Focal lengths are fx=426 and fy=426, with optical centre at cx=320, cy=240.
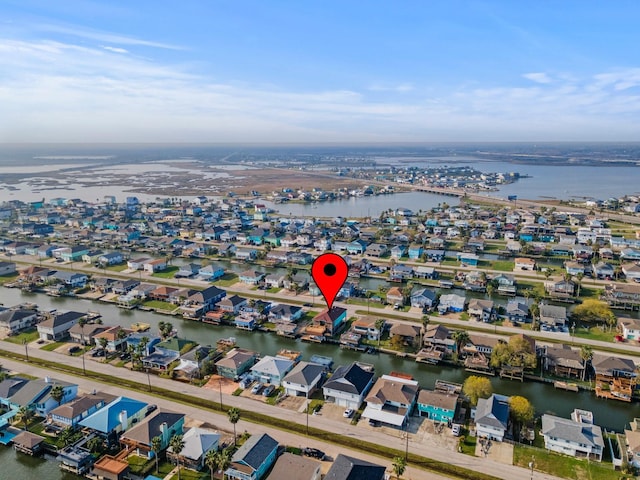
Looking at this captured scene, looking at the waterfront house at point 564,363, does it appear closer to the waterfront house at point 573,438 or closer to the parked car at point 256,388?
the waterfront house at point 573,438

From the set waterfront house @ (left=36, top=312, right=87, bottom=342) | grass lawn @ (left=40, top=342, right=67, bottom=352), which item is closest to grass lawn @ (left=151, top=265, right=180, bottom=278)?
waterfront house @ (left=36, top=312, right=87, bottom=342)

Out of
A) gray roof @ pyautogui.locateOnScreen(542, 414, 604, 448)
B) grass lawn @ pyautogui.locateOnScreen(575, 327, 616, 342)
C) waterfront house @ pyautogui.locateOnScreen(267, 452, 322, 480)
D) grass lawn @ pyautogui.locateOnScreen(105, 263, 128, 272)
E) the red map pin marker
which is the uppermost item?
the red map pin marker

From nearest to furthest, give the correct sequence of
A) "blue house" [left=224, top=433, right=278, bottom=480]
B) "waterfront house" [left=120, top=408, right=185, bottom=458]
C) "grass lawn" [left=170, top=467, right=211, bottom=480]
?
1. "blue house" [left=224, top=433, right=278, bottom=480]
2. "grass lawn" [left=170, top=467, right=211, bottom=480]
3. "waterfront house" [left=120, top=408, right=185, bottom=458]

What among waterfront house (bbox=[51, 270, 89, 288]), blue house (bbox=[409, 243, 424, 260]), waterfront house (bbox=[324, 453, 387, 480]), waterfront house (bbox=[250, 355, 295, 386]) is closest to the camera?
waterfront house (bbox=[324, 453, 387, 480])

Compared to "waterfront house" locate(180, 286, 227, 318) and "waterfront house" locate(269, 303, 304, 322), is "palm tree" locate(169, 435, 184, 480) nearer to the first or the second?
"waterfront house" locate(269, 303, 304, 322)

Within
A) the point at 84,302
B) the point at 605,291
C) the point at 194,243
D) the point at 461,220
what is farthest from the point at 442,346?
the point at 461,220

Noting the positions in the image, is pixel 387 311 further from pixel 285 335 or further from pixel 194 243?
pixel 194 243
